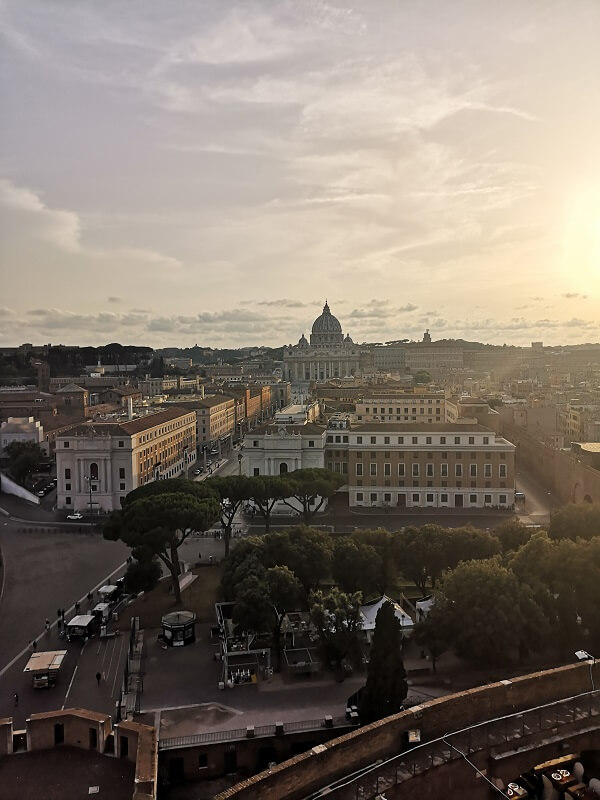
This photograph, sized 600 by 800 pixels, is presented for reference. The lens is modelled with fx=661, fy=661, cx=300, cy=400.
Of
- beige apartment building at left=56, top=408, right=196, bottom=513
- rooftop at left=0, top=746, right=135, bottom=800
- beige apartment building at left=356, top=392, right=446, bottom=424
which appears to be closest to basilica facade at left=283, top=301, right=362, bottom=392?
beige apartment building at left=356, top=392, right=446, bottom=424

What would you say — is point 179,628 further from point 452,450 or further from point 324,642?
point 452,450

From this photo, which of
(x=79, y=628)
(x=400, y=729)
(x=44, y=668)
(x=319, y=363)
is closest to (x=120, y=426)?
(x=79, y=628)

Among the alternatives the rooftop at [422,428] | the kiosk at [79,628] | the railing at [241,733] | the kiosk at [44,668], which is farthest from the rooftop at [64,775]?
the rooftop at [422,428]

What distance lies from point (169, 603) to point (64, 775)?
12160 millimetres

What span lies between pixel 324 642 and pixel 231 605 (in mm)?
4833

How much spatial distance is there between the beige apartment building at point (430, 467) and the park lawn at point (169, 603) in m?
13.9

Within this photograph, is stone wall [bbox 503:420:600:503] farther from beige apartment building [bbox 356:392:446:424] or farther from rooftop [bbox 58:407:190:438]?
rooftop [bbox 58:407:190:438]

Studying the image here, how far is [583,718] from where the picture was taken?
12375 mm

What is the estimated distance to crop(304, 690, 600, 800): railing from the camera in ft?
34.2

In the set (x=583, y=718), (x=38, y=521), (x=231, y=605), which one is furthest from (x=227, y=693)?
(x=38, y=521)

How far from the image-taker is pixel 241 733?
15.0 m

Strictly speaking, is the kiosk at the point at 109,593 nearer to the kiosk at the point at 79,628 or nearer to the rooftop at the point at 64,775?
the kiosk at the point at 79,628

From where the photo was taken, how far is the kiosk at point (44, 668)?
683 inches

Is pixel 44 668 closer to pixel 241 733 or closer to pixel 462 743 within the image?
pixel 241 733
